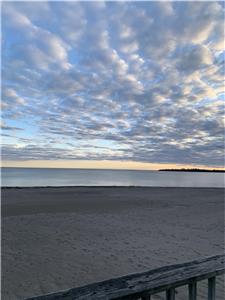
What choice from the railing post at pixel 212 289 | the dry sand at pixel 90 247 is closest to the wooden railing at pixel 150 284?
the railing post at pixel 212 289

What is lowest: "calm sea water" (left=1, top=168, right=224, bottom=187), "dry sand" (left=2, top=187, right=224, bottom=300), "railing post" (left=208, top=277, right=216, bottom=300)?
"calm sea water" (left=1, top=168, right=224, bottom=187)

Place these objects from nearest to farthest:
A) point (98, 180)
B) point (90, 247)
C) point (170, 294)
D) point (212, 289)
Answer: point (170, 294) < point (212, 289) < point (90, 247) < point (98, 180)

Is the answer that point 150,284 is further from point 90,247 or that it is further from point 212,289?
point 90,247

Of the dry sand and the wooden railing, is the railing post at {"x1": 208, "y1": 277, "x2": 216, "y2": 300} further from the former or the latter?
the dry sand

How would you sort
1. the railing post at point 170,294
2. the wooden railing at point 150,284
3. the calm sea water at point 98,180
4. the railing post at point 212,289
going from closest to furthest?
the wooden railing at point 150,284 < the railing post at point 170,294 < the railing post at point 212,289 < the calm sea water at point 98,180

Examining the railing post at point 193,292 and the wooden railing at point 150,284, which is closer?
the wooden railing at point 150,284

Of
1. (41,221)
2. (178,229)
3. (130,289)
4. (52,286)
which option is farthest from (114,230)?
(130,289)

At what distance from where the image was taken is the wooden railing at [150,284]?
152cm

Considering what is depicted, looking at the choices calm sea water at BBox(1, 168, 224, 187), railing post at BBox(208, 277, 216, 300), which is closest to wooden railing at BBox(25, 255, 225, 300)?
railing post at BBox(208, 277, 216, 300)

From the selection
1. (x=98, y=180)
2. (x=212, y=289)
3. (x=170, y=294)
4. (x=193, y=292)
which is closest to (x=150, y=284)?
(x=170, y=294)

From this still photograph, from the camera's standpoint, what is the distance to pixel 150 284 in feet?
5.41

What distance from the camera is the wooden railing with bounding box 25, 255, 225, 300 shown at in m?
1.52

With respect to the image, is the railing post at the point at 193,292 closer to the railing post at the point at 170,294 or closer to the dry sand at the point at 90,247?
the railing post at the point at 170,294

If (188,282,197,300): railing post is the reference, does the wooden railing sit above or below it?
above
